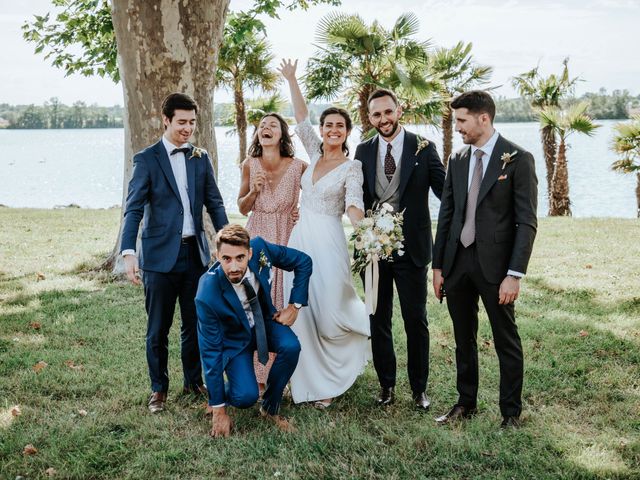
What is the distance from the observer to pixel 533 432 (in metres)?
4.31

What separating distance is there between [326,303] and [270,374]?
735 millimetres

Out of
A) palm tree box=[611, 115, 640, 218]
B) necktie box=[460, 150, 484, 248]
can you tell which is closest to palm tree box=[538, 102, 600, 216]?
palm tree box=[611, 115, 640, 218]

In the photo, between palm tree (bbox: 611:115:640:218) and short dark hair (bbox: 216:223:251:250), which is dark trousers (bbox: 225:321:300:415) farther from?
palm tree (bbox: 611:115:640:218)

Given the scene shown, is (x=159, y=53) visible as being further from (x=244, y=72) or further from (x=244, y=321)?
(x=244, y=72)

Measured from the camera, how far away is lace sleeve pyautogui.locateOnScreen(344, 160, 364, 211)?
4.64 metres

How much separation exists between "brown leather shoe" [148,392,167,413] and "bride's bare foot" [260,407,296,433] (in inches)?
32.3

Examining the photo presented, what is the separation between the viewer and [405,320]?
15.8 feet

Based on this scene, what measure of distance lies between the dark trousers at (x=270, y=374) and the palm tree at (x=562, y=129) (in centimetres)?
1525

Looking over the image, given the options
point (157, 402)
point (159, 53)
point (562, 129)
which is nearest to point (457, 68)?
point (562, 129)

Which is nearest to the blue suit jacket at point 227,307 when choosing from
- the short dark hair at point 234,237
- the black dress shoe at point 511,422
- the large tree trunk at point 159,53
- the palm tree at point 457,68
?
the short dark hair at point 234,237

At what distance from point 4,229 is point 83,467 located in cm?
1153

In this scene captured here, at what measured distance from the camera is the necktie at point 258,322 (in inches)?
176

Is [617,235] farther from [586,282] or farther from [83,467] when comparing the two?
[83,467]

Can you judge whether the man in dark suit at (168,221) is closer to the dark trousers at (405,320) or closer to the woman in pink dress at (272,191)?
the woman in pink dress at (272,191)
